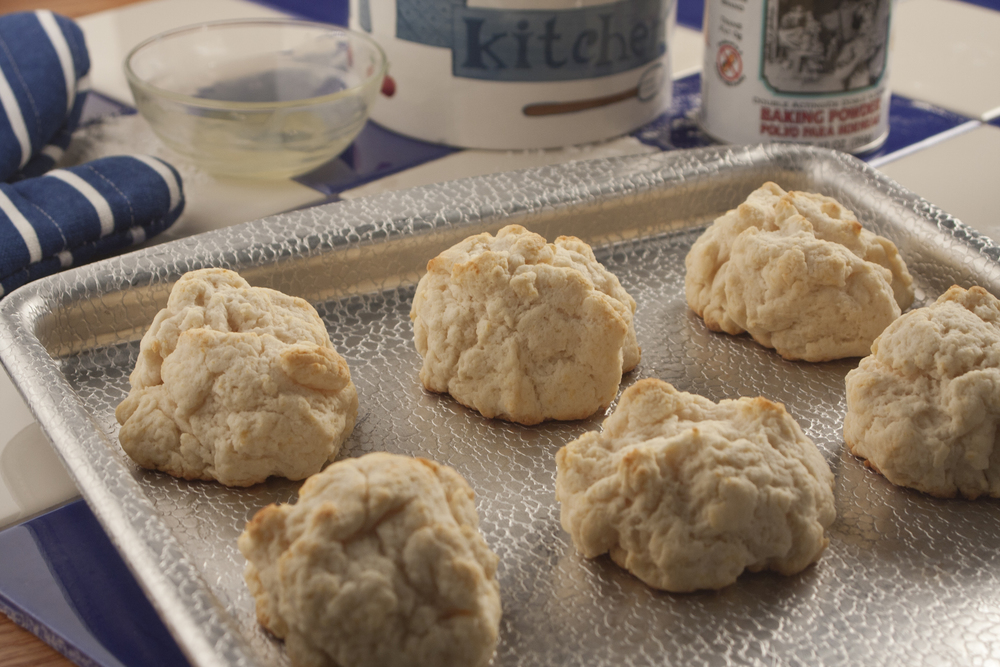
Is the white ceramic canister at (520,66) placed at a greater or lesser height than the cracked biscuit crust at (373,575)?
greater

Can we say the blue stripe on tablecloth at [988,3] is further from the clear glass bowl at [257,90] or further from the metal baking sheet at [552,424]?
the clear glass bowl at [257,90]

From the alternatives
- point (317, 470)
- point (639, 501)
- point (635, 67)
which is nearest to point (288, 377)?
point (317, 470)

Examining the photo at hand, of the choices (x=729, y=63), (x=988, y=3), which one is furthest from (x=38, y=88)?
(x=988, y=3)

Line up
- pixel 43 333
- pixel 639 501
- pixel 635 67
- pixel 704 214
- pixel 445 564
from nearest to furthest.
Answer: pixel 445 564, pixel 639 501, pixel 43 333, pixel 704 214, pixel 635 67

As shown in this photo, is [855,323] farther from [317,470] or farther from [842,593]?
[317,470]

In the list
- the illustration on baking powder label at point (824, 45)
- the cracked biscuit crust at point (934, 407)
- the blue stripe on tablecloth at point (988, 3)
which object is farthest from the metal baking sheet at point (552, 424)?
the blue stripe on tablecloth at point (988, 3)

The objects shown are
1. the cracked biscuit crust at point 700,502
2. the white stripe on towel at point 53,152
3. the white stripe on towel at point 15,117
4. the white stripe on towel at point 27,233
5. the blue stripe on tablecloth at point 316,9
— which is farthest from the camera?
the blue stripe on tablecloth at point 316,9
